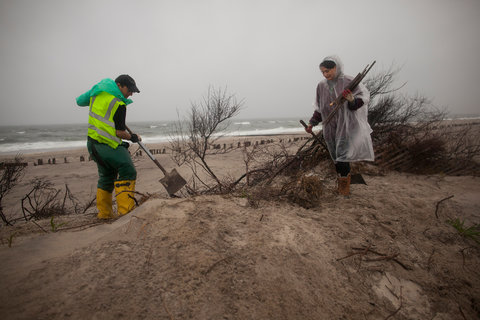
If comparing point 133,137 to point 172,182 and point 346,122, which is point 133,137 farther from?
point 346,122

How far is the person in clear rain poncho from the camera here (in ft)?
8.79

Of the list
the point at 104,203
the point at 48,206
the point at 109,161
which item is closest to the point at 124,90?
the point at 109,161

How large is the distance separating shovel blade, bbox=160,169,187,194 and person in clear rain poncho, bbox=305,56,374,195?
2.18m

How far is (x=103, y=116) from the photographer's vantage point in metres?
2.57

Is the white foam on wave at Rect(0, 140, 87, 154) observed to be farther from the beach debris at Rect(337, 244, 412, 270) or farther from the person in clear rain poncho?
the beach debris at Rect(337, 244, 412, 270)

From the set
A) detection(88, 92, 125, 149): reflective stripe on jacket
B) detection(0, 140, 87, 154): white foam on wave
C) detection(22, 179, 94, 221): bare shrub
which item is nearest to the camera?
detection(88, 92, 125, 149): reflective stripe on jacket

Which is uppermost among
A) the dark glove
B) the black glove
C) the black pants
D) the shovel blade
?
the dark glove

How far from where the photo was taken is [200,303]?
1.09 meters

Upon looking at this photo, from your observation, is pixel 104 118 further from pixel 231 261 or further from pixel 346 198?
pixel 346 198

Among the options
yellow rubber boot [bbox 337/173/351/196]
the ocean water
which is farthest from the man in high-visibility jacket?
the ocean water

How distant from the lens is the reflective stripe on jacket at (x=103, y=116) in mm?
2555

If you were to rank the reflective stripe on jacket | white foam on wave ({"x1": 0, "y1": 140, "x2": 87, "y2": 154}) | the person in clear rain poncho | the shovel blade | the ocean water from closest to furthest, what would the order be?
the reflective stripe on jacket < the person in clear rain poncho < the shovel blade < white foam on wave ({"x1": 0, "y1": 140, "x2": 87, "y2": 154}) < the ocean water

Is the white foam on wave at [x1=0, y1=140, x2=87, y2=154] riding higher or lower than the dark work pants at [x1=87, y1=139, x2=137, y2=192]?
lower

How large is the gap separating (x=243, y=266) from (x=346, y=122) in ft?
7.53
